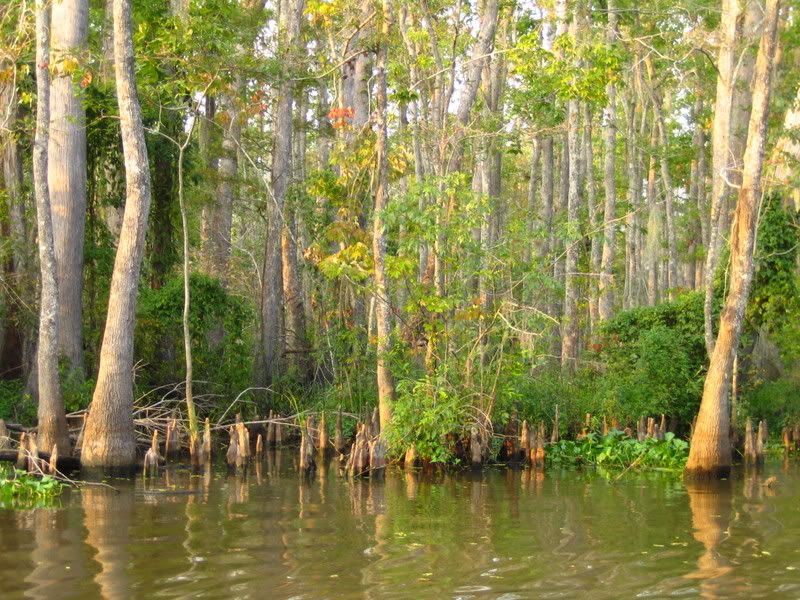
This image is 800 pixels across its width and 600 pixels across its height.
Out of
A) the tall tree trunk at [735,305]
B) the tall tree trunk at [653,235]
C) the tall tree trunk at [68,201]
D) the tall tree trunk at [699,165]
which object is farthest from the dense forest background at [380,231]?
the tall tree trunk at [699,165]

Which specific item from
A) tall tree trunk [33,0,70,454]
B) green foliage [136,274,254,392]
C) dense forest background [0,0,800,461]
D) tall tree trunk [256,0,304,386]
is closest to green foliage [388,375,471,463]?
dense forest background [0,0,800,461]

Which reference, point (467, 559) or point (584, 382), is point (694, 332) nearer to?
point (584, 382)

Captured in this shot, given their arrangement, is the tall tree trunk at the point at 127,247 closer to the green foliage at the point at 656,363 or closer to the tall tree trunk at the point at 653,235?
the green foliage at the point at 656,363

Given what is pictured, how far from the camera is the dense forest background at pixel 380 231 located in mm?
16266


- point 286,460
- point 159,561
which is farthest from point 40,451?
point 159,561

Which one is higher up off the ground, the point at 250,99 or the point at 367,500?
the point at 250,99

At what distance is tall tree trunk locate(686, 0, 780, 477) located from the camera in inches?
587

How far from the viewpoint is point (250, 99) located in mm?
24750

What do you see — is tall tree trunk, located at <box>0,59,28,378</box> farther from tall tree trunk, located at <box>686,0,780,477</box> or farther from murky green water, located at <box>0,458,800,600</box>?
tall tree trunk, located at <box>686,0,780,477</box>

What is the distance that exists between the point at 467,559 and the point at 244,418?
12.9 meters

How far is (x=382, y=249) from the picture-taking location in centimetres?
1634

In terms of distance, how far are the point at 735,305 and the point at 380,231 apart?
201 inches

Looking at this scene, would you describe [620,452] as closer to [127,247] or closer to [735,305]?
[735,305]

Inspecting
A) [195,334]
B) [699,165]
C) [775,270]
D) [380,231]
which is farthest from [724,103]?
[699,165]
